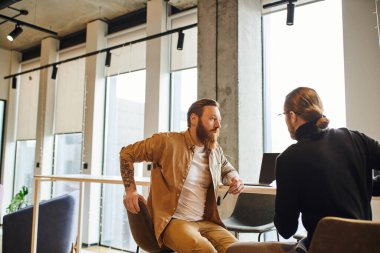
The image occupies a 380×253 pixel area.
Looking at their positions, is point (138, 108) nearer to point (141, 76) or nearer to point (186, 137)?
point (141, 76)

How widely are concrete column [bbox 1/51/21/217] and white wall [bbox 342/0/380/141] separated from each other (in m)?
6.64

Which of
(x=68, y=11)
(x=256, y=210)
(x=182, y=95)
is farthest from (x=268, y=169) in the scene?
(x=68, y=11)

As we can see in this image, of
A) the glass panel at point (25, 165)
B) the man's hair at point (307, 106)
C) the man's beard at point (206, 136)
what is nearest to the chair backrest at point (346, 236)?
the man's hair at point (307, 106)

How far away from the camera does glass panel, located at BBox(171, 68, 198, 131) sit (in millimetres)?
4879

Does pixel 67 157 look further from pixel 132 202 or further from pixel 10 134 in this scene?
pixel 132 202

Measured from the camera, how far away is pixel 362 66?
338 centimetres

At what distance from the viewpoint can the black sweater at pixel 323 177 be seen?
128 centimetres

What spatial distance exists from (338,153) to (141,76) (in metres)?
4.39

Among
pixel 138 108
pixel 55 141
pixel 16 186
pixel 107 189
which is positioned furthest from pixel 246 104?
pixel 16 186

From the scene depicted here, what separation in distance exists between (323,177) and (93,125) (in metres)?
4.87

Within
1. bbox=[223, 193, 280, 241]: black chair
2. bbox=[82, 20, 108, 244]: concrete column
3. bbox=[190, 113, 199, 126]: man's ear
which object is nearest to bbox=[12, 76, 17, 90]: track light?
bbox=[82, 20, 108, 244]: concrete column

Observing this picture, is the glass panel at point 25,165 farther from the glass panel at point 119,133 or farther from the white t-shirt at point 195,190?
the white t-shirt at point 195,190

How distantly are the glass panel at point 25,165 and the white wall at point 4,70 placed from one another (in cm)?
110

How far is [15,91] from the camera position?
7.53 m
